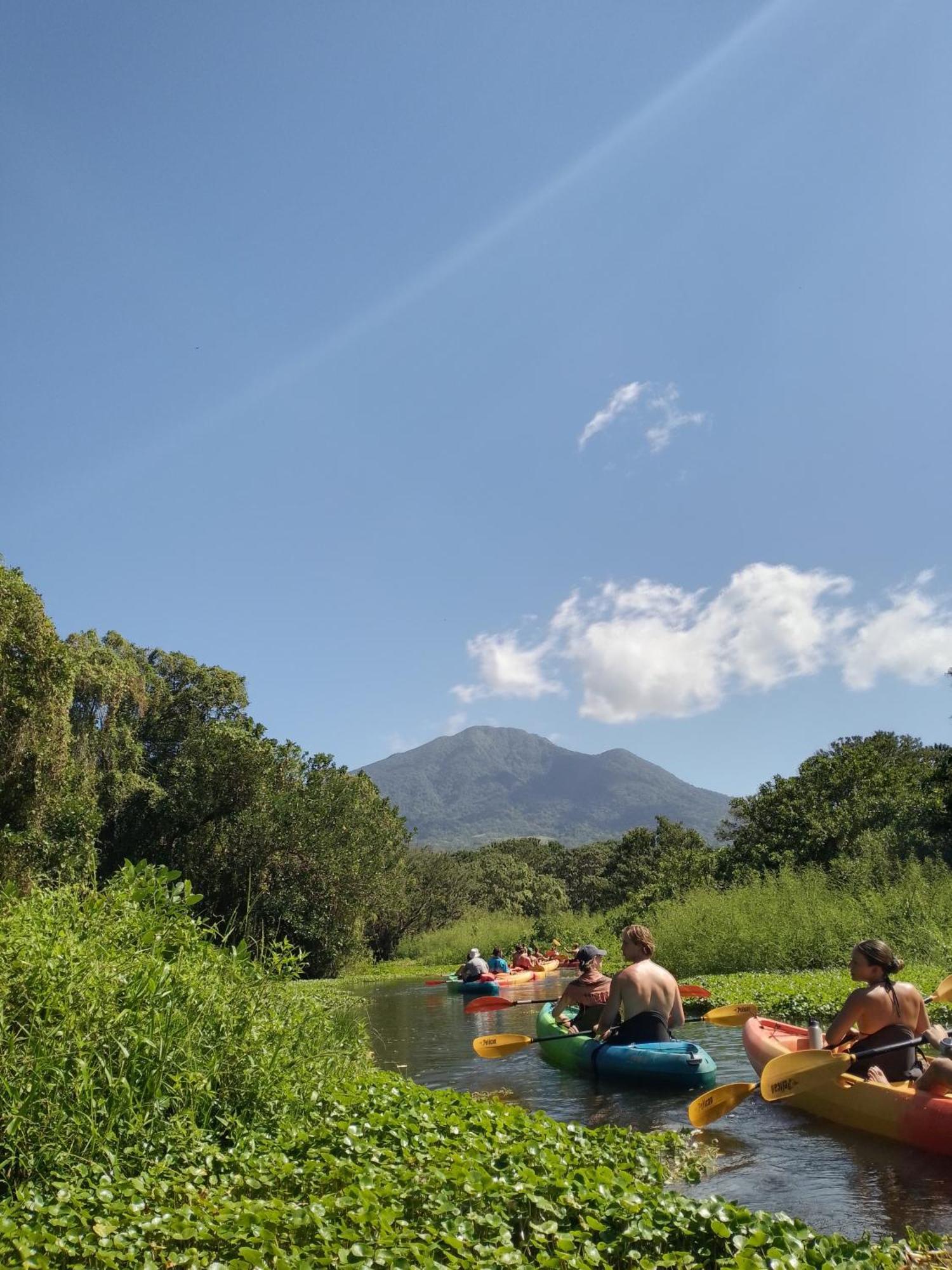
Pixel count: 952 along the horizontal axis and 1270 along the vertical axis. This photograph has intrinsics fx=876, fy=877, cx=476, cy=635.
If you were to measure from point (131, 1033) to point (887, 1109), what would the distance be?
19.6ft

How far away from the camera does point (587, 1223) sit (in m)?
4.32

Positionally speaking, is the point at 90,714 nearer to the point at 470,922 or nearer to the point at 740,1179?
the point at 470,922

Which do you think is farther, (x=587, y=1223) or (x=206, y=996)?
(x=206, y=996)

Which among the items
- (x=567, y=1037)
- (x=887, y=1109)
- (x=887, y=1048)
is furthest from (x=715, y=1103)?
(x=567, y=1037)

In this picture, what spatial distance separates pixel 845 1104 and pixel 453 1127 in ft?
12.8

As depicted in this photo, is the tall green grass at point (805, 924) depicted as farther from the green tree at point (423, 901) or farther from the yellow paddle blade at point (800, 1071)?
the green tree at point (423, 901)

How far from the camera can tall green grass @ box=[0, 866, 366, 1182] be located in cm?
529

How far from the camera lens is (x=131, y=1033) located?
577 centimetres

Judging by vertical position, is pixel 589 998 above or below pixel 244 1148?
below

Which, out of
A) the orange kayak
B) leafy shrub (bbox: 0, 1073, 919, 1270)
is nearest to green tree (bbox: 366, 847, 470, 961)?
→ the orange kayak

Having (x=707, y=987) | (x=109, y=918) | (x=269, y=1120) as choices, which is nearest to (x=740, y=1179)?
(x=269, y=1120)

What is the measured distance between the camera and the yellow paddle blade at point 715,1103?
7598 millimetres

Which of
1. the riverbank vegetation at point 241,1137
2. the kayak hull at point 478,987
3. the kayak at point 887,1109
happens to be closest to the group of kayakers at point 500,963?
the kayak hull at point 478,987

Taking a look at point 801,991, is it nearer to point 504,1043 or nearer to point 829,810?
point 504,1043
